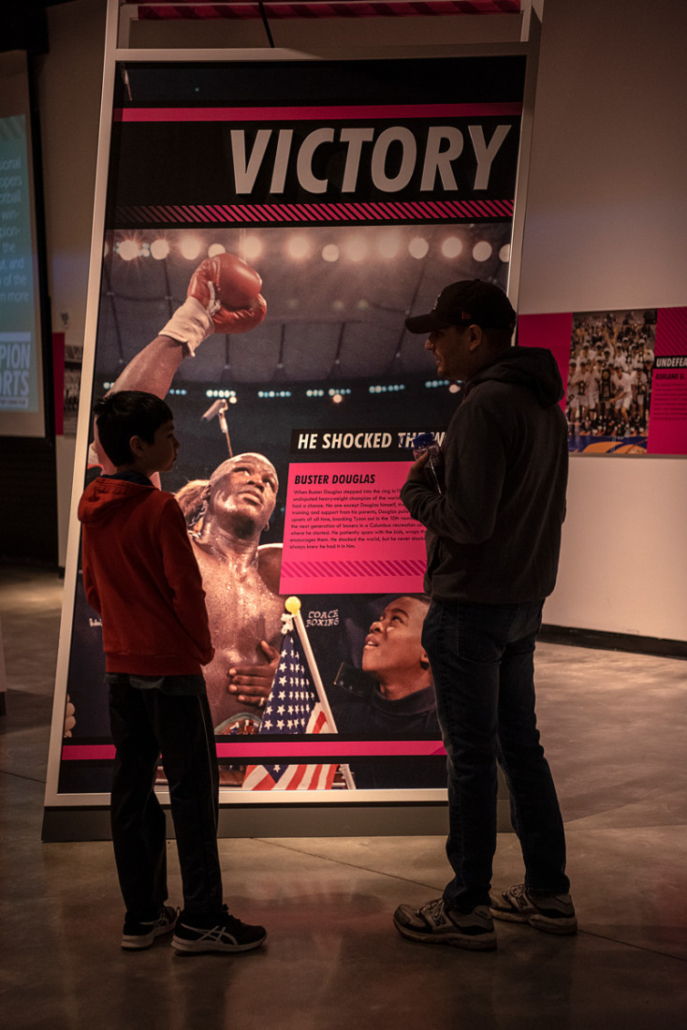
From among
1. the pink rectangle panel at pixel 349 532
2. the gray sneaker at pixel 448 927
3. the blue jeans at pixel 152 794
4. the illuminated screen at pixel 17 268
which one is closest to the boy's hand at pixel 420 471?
the blue jeans at pixel 152 794

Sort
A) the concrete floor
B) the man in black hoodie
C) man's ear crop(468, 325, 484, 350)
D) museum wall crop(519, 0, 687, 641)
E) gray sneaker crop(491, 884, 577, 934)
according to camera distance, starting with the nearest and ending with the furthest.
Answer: the concrete floor, the man in black hoodie, man's ear crop(468, 325, 484, 350), gray sneaker crop(491, 884, 577, 934), museum wall crop(519, 0, 687, 641)

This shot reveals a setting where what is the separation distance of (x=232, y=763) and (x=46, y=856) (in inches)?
24.5

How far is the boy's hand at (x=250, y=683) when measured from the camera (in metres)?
3.54

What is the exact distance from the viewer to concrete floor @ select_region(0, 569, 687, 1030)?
7.97ft

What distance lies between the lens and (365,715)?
3.54 m

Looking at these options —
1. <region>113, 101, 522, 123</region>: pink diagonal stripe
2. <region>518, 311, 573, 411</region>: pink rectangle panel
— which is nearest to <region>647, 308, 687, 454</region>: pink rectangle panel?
<region>518, 311, 573, 411</region>: pink rectangle panel

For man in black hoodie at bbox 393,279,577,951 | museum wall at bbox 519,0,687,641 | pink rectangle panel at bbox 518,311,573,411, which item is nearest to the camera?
man in black hoodie at bbox 393,279,577,951

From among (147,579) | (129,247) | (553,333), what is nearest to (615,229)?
(553,333)

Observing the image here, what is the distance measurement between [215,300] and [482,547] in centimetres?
134

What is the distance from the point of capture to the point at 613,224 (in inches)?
265

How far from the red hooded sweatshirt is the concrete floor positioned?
0.72 m

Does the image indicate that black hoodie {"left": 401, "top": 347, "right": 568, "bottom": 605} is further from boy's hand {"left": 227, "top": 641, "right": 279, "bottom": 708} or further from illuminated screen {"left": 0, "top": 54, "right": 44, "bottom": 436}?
illuminated screen {"left": 0, "top": 54, "right": 44, "bottom": 436}

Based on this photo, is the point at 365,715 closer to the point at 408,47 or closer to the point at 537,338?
the point at 408,47

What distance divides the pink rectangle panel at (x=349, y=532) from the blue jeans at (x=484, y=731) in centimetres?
83
